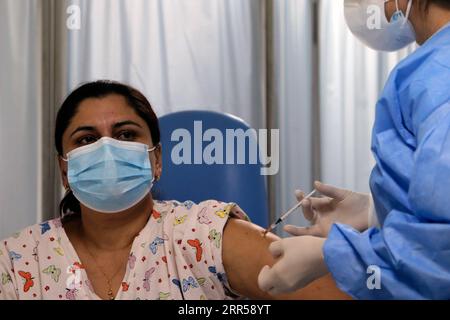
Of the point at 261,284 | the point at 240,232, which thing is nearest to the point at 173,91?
the point at 240,232

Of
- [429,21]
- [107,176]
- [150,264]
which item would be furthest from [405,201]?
[107,176]

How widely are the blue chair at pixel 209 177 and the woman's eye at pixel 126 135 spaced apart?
235 mm

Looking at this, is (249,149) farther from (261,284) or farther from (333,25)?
(333,25)

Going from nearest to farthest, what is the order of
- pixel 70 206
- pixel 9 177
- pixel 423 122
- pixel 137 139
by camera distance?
pixel 423 122
pixel 137 139
pixel 70 206
pixel 9 177

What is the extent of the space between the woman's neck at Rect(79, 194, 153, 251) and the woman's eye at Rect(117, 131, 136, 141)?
6.6 inches

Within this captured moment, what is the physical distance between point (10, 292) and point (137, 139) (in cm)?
49

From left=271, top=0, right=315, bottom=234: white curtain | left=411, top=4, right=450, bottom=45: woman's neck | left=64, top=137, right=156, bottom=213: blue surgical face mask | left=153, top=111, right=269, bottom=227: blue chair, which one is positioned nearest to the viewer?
left=411, top=4, right=450, bottom=45: woman's neck

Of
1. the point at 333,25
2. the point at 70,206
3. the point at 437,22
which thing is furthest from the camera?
the point at 333,25

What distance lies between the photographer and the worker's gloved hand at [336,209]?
5.00ft

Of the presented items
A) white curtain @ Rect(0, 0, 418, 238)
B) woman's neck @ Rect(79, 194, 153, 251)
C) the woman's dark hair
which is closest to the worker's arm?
woman's neck @ Rect(79, 194, 153, 251)

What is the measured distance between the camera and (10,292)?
4.73 feet

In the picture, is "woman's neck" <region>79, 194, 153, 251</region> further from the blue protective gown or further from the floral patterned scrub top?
the blue protective gown

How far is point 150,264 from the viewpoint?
1.47m

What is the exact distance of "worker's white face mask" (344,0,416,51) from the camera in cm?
139
